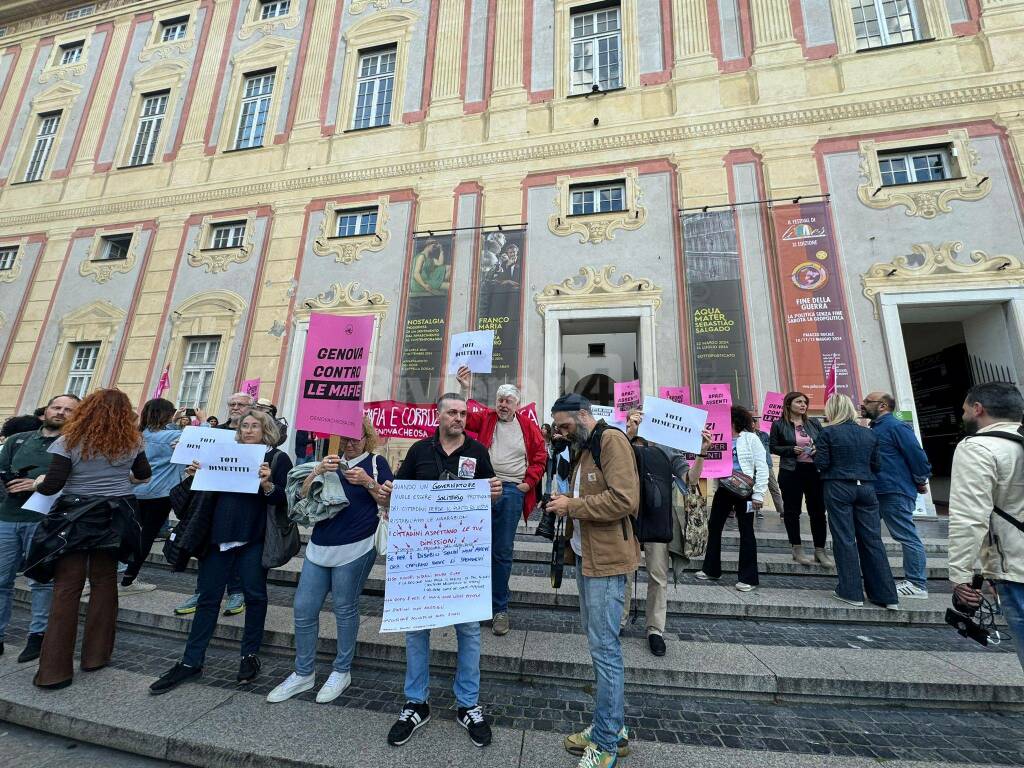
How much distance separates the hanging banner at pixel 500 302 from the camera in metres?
10.0

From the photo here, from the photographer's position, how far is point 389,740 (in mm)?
2533

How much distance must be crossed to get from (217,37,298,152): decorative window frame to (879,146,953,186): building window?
1554cm

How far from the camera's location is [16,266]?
13.9 m

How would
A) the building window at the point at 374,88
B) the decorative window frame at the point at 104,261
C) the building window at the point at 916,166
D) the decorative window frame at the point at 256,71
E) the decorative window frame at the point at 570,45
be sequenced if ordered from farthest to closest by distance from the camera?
the decorative window frame at the point at 256,71 → the decorative window frame at the point at 104,261 → the building window at the point at 374,88 → the decorative window frame at the point at 570,45 → the building window at the point at 916,166

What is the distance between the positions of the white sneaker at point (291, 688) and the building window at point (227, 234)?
12.8m

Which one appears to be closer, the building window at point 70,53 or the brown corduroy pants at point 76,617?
the brown corduroy pants at point 76,617

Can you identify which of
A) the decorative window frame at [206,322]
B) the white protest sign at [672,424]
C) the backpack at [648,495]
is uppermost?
the decorative window frame at [206,322]

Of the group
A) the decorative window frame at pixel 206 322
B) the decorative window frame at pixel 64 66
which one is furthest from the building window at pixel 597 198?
the decorative window frame at pixel 64 66

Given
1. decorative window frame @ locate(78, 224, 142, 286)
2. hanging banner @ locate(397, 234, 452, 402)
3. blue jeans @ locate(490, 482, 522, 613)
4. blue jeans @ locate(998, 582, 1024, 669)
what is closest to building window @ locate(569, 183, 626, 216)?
hanging banner @ locate(397, 234, 452, 402)

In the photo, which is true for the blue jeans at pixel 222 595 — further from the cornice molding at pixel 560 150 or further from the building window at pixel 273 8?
the building window at pixel 273 8

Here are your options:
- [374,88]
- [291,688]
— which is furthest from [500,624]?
[374,88]

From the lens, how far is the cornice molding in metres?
9.52

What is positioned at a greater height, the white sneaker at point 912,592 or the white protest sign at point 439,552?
the white protest sign at point 439,552

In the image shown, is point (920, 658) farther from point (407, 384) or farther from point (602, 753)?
point (407, 384)
